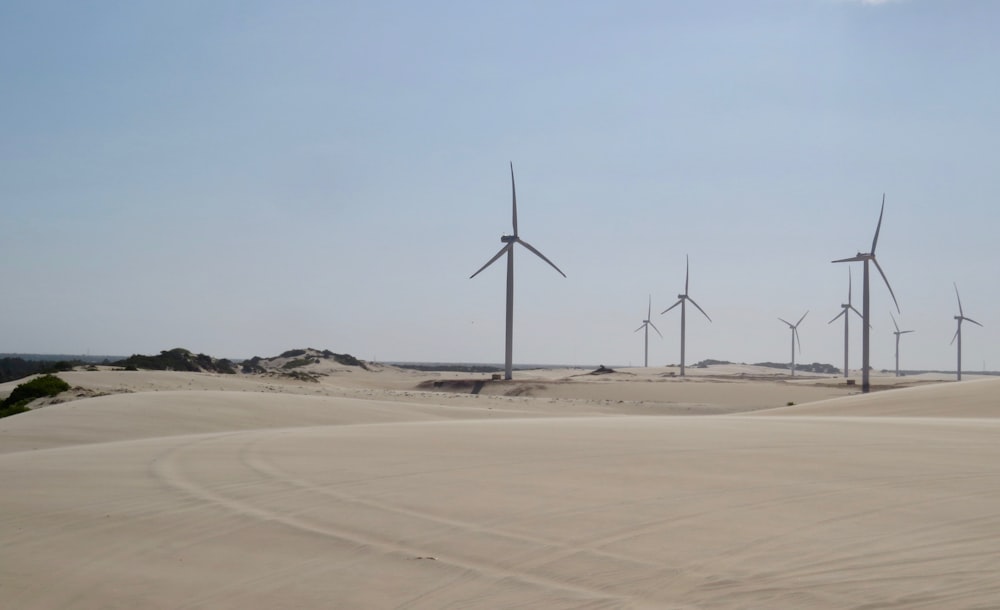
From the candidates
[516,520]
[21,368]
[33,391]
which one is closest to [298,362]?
[21,368]

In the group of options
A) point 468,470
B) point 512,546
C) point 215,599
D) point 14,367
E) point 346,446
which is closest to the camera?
point 215,599

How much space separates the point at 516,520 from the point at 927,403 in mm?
21767

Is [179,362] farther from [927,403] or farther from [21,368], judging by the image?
[927,403]

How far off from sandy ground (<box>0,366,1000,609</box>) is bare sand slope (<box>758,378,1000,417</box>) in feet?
31.4

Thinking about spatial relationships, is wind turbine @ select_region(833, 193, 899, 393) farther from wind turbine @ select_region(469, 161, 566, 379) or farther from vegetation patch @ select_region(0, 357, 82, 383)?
vegetation patch @ select_region(0, 357, 82, 383)

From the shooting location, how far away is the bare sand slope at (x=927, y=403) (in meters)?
23.7

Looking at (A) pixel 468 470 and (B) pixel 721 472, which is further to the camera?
(A) pixel 468 470

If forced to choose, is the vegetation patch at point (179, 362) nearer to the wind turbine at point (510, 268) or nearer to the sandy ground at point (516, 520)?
the wind turbine at point (510, 268)

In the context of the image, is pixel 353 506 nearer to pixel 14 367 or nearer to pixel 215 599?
pixel 215 599

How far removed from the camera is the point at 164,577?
21.3 feet

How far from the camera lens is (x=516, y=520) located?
770 cm

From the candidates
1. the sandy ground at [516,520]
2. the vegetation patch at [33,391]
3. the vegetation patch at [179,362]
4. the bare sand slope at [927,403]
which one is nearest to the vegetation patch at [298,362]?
the vegetation patch at [179,362]

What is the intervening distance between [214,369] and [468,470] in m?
50.1

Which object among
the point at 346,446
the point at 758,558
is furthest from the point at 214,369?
the point at 758,558
